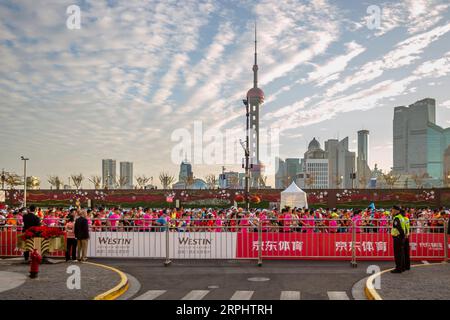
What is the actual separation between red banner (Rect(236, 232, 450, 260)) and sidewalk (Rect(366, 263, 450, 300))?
7.42 feet

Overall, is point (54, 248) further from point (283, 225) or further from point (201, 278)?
point (283, 225)

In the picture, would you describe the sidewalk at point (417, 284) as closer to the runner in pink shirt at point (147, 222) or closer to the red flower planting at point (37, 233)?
the runner in pink shirt at point (147, 222)

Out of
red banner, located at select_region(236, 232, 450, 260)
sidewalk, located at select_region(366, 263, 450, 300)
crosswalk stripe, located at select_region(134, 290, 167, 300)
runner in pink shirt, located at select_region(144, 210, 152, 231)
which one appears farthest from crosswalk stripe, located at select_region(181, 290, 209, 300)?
runner in pink shirt, located at select_region(144, 210, 152, 231)

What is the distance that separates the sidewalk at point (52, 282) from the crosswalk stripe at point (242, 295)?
302cm

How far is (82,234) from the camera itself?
50.9 feet

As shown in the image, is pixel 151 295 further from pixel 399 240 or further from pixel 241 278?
pixel 399 240

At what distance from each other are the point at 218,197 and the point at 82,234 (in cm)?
4643

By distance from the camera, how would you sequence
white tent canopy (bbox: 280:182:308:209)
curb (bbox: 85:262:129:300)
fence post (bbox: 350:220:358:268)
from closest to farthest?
1. curb (bbox: 85:262:129:300)
2. fence post (bbox: 350:220:358:268)
3. white tent canopy (bbox: 280:182:308:209)

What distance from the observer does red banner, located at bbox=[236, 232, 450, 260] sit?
633 inches

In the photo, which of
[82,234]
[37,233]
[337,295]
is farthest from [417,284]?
[37,233]

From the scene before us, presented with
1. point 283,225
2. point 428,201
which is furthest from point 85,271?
point 428,201

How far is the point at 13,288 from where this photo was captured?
10797mm

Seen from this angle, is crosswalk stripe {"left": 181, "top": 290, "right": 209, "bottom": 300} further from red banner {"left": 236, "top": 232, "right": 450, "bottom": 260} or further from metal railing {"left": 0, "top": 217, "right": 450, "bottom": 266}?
red banner {"left": 236, "top": 232, "right": 450, "bottom": 260}

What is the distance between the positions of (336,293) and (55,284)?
693 cm
